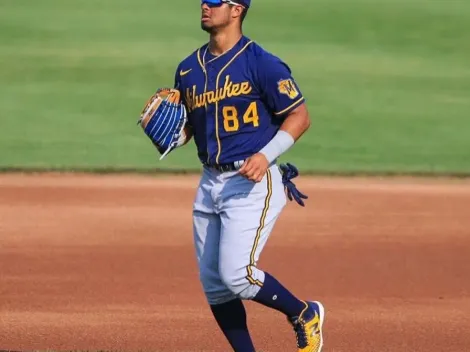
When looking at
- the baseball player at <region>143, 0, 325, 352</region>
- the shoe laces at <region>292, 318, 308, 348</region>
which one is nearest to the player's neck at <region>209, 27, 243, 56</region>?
the baseball player at <region>143, 0, 325, 352</region>

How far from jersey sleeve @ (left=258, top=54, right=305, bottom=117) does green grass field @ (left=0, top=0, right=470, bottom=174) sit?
6.73 metres

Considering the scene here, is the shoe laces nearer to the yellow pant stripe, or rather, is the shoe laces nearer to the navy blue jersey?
the yellow pant stripe

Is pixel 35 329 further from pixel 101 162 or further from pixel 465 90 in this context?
pixel 465 90

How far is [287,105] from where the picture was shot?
17.4 feet

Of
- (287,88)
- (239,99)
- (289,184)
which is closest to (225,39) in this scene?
(239,99)

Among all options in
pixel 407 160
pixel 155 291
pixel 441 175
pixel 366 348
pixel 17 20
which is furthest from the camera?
pixel 17 20

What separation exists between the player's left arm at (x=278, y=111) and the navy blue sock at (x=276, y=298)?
584 millimetres

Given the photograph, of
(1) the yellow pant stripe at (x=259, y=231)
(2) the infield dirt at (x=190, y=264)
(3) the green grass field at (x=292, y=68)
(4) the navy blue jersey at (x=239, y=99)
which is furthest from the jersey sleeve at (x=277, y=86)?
(3) the green grass field at (x=292, y=68)

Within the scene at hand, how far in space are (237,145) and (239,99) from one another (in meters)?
0.22

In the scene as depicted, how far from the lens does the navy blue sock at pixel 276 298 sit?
5465mm

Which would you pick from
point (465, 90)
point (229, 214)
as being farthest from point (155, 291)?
point (465, 90)

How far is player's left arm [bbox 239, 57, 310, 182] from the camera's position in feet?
17.1

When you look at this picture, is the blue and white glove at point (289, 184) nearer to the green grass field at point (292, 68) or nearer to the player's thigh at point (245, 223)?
the player's thigh at point (245, 223)

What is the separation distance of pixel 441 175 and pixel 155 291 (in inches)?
196
